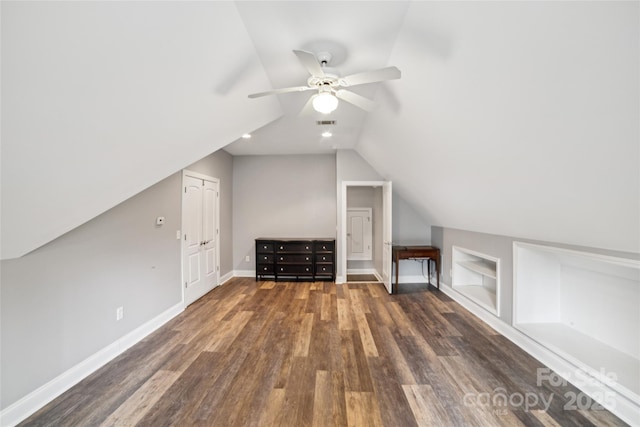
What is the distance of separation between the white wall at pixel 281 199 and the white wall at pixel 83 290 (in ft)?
6.87

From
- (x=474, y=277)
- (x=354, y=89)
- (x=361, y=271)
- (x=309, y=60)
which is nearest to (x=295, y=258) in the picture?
(x=361, y=271)

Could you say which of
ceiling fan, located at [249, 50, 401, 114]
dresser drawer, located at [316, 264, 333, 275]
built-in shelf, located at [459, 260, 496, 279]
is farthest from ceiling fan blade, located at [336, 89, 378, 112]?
dresser drawer, located at [316, 264, 333, 275]

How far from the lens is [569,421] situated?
67.1 inches

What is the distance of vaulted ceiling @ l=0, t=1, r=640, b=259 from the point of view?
1061 mm

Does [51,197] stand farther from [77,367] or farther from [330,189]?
[330,189]

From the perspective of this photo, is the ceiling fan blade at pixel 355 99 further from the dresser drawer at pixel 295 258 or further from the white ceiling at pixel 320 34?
the dresser drawer at pixel 295 258

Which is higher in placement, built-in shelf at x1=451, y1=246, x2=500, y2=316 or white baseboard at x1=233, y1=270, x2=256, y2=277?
built-in shelf at x1=451, y1=246, x2=500, y2=316

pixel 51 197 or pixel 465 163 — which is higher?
pixel 465 163

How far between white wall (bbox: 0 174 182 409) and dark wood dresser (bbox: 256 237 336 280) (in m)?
1.87

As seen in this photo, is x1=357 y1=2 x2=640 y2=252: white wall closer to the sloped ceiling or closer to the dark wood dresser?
the sloped ceiling

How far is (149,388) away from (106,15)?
2524mm

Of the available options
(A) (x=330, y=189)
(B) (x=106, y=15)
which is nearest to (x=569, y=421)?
(B) (x=106, y=15)

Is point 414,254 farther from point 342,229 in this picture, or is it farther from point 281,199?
point 281,199

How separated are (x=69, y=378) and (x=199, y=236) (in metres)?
2.35
